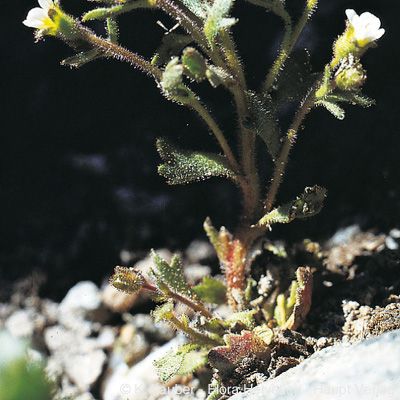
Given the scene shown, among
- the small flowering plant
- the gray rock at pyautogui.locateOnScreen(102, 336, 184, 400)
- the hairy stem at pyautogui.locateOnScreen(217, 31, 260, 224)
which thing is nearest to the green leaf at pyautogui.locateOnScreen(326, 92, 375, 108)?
the small flowering plant

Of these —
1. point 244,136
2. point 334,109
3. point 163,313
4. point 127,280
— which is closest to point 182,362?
point 163,313

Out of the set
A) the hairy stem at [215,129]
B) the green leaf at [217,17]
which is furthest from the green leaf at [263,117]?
the green leaf at [217,17]

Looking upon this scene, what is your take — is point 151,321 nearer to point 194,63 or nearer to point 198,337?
point 198,337

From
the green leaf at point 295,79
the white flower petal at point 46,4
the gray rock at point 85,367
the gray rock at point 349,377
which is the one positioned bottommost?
the gray rock at point 349,377

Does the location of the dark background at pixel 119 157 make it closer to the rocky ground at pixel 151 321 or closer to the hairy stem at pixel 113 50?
the rocky ground at pixel 151 321

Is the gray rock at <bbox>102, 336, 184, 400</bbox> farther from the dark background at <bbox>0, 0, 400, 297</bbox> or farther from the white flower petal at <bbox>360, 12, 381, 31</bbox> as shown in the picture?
the white flower petal at <bbox>360, 12, 381, 31</bbox>

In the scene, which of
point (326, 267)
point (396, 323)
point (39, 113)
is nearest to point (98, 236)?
point (39, 113)

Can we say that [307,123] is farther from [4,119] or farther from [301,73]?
[4,119]
